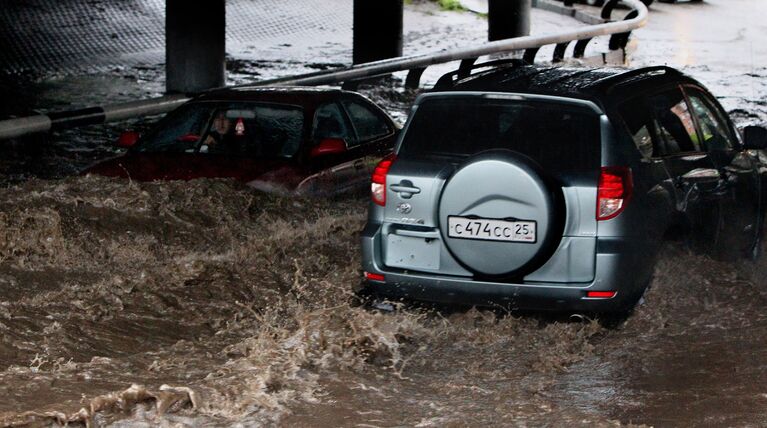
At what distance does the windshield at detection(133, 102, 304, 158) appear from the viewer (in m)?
10.8

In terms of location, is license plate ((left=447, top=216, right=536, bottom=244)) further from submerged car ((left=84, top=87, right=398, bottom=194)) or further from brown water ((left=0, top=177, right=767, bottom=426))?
submerged car ((left=84, top=87, right=398, bottom=194))

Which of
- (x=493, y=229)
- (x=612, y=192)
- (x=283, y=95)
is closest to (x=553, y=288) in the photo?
(x=493, y=229)

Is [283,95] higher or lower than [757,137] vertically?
lower

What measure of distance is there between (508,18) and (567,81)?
17585mm

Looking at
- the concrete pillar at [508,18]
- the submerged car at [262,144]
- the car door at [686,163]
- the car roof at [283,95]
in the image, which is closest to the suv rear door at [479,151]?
the car door at [686,163]

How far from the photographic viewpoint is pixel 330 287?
8.83m


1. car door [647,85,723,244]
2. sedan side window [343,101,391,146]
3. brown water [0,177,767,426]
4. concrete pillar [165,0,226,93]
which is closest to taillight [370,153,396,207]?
brown water [0,177,767,426]

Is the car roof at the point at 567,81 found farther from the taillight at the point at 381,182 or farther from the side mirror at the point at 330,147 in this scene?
the side mirror at the point at 330,147

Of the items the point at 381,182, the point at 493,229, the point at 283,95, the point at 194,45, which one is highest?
the point at 381,182

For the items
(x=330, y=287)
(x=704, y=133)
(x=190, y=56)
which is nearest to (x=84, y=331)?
(x=330, y=287)

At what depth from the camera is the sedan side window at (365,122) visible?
37.7 ft

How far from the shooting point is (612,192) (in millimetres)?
7078

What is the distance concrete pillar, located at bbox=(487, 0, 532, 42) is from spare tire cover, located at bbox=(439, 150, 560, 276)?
60.2 ft

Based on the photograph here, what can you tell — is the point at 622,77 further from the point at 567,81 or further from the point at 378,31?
the point at 378,31
